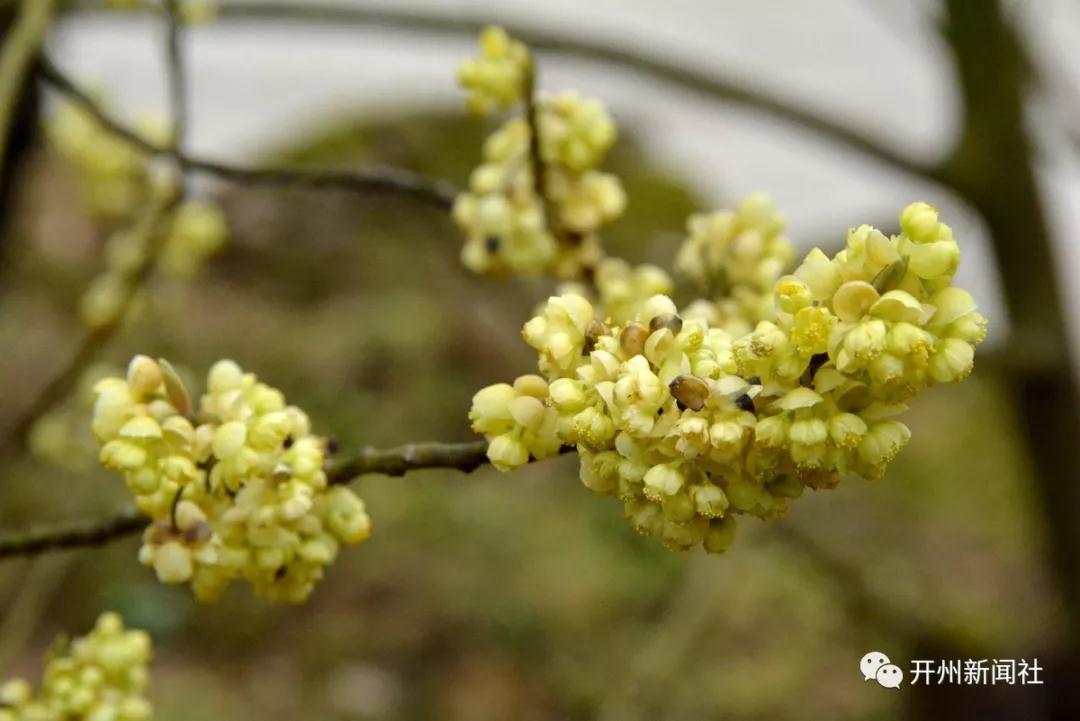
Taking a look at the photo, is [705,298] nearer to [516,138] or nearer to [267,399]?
[516,138]

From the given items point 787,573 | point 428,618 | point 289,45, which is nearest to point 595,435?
point 428,618

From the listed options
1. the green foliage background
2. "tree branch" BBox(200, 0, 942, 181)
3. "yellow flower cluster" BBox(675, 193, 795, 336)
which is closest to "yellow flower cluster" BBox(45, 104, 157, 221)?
"tree branch" BBox(200, 0, 942, 181)

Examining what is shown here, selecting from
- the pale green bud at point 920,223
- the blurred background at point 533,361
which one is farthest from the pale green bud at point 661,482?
the blurred background at point 533,361

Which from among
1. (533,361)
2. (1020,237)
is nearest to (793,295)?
(1020,237)

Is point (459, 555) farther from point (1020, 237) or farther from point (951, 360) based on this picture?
point (951, 360)

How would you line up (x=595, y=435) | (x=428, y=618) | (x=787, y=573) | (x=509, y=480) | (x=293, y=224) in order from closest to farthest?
(x=595, y=435), (x=428, y=618), (x=787, y=573), (x=509, y=480), (x=293, y=224)

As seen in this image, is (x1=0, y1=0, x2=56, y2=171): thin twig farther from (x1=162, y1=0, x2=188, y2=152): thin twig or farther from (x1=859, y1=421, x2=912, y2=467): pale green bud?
(x1=859, y1=421, x2=912, y2=467): pale green bud
